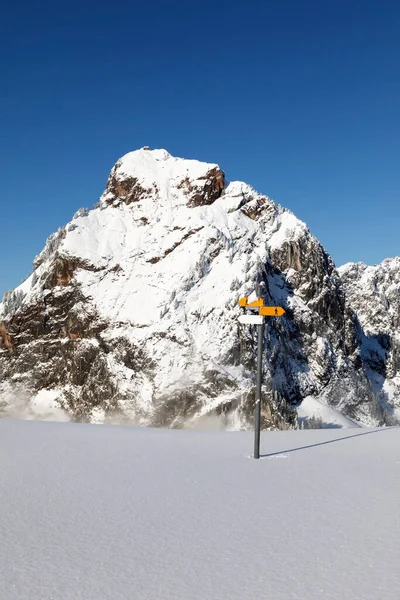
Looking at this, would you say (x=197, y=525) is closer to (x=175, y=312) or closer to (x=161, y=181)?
(x=175, y=312)

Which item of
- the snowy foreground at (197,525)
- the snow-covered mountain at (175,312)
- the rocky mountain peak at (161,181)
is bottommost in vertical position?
the snowy foreground at (197,525)

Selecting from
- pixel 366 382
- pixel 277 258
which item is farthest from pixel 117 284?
pixel 366 382

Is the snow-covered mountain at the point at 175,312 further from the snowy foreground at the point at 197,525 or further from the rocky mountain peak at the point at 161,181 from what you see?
the snowy foreground at the point at 197,525

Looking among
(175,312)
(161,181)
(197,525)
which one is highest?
(161,181)

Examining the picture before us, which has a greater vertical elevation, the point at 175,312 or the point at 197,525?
the point at 175,312

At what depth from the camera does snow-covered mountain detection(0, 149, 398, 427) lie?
140625mm

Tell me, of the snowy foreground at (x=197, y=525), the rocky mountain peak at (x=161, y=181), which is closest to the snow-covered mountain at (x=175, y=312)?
the rocky mountain peak at (x=161, y=181)

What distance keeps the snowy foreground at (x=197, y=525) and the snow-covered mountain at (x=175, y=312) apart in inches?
4825

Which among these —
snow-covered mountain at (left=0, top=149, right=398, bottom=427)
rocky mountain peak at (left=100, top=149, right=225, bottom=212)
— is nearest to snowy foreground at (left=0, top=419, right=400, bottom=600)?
snow-covered mountain at (left=0, top=149, right=398, bottom=427)

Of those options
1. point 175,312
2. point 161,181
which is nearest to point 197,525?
point 175,312

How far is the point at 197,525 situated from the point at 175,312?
139771mm

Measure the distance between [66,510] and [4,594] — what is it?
7.16ft

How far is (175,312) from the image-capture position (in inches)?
5709

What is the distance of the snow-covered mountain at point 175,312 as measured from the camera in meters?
141
